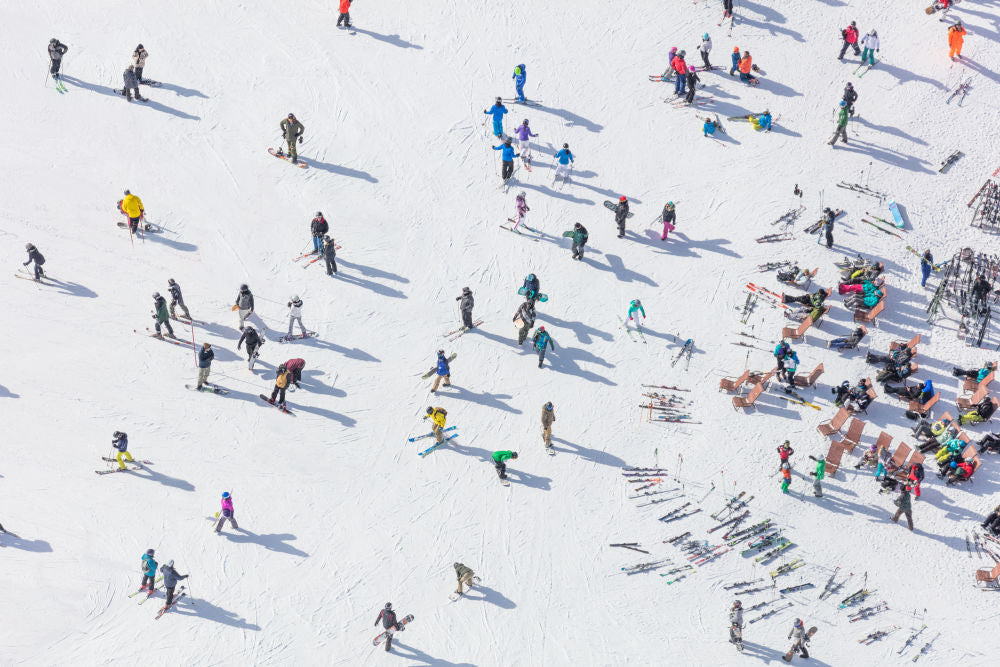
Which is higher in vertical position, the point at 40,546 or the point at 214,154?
the point at 214,154

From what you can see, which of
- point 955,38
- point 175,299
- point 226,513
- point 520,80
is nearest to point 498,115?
point 520,80

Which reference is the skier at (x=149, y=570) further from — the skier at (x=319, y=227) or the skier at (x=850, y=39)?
the skier at (x=850, y=39)

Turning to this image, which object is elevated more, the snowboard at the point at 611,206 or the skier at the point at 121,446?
the snowboard at the point at 611,206

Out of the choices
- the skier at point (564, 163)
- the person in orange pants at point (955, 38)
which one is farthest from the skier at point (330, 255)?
the person in orange pants at point (955, 38)

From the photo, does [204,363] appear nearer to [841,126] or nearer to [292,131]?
[292,131]

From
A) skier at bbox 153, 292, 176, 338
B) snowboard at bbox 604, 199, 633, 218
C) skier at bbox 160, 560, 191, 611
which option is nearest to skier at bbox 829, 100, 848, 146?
snowboard at bbox 604, 199, 633, 218

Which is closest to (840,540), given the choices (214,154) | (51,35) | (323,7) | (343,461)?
(343,461)

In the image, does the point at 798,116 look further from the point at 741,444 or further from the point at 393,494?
the point at 393,494
